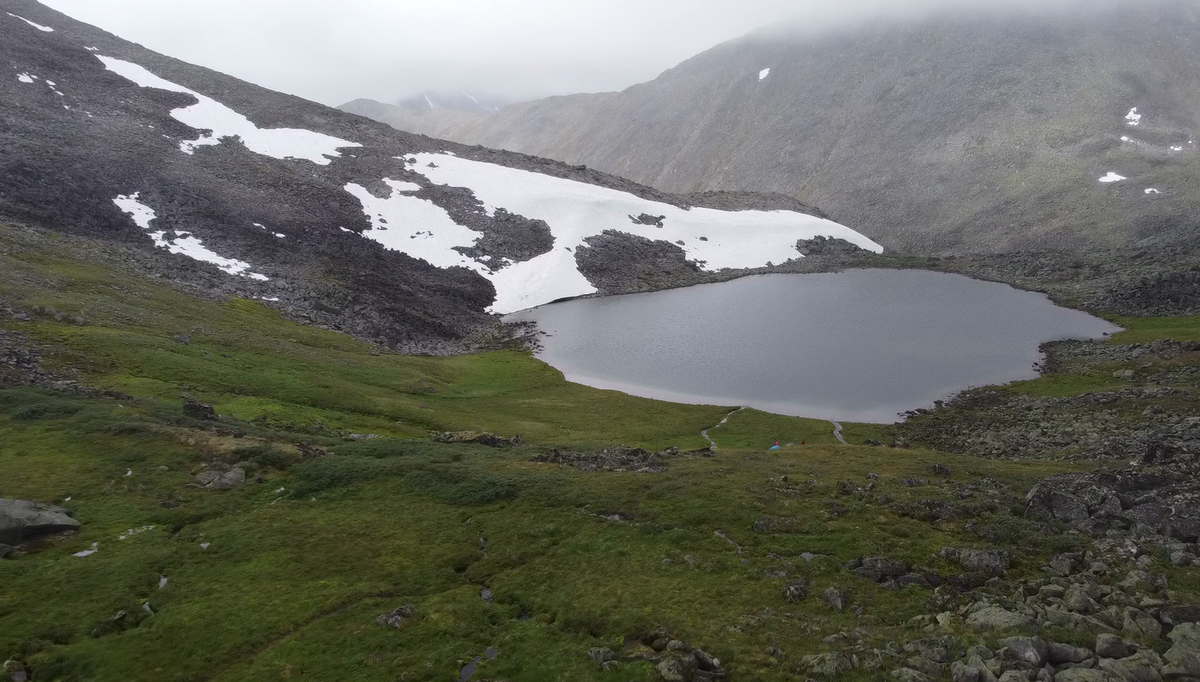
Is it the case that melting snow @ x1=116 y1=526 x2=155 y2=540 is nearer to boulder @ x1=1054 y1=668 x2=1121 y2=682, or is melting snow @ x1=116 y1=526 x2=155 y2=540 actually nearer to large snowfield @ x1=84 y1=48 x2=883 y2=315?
boulder @ x1=1054 y1=668 x2=1121 y2=682

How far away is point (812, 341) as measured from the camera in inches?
3152

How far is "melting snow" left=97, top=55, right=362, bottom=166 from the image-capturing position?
112750 mm

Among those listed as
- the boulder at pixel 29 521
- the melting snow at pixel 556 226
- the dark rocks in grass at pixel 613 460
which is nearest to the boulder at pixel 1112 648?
the dark rocks in grass at pixel 613 460

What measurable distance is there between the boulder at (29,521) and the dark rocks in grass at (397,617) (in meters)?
13.1

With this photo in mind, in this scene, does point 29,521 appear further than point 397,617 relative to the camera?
Yes

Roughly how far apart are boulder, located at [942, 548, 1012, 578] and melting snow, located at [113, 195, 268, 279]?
82.9 meters

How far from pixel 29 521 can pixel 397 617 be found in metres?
14.0

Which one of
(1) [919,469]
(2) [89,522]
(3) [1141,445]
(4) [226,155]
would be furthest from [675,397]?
(4) [226,155]

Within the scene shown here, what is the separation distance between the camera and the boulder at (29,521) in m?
23.2

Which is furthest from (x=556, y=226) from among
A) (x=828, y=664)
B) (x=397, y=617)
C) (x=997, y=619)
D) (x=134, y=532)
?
(x=828, y=664)

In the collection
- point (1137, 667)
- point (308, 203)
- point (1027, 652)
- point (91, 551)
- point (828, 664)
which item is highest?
point (308, 203)

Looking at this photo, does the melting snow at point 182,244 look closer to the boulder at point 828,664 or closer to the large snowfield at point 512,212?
the large snowfield at point 512,212

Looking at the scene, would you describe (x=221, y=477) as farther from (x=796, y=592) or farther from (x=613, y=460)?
(x=796, y=592)

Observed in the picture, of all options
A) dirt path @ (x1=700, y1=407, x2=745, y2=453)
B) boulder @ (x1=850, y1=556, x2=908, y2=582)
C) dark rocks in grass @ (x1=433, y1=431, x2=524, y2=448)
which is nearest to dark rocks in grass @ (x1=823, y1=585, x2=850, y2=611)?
boulder @ (x1=850, y1=556, x2=908, y2=582)
